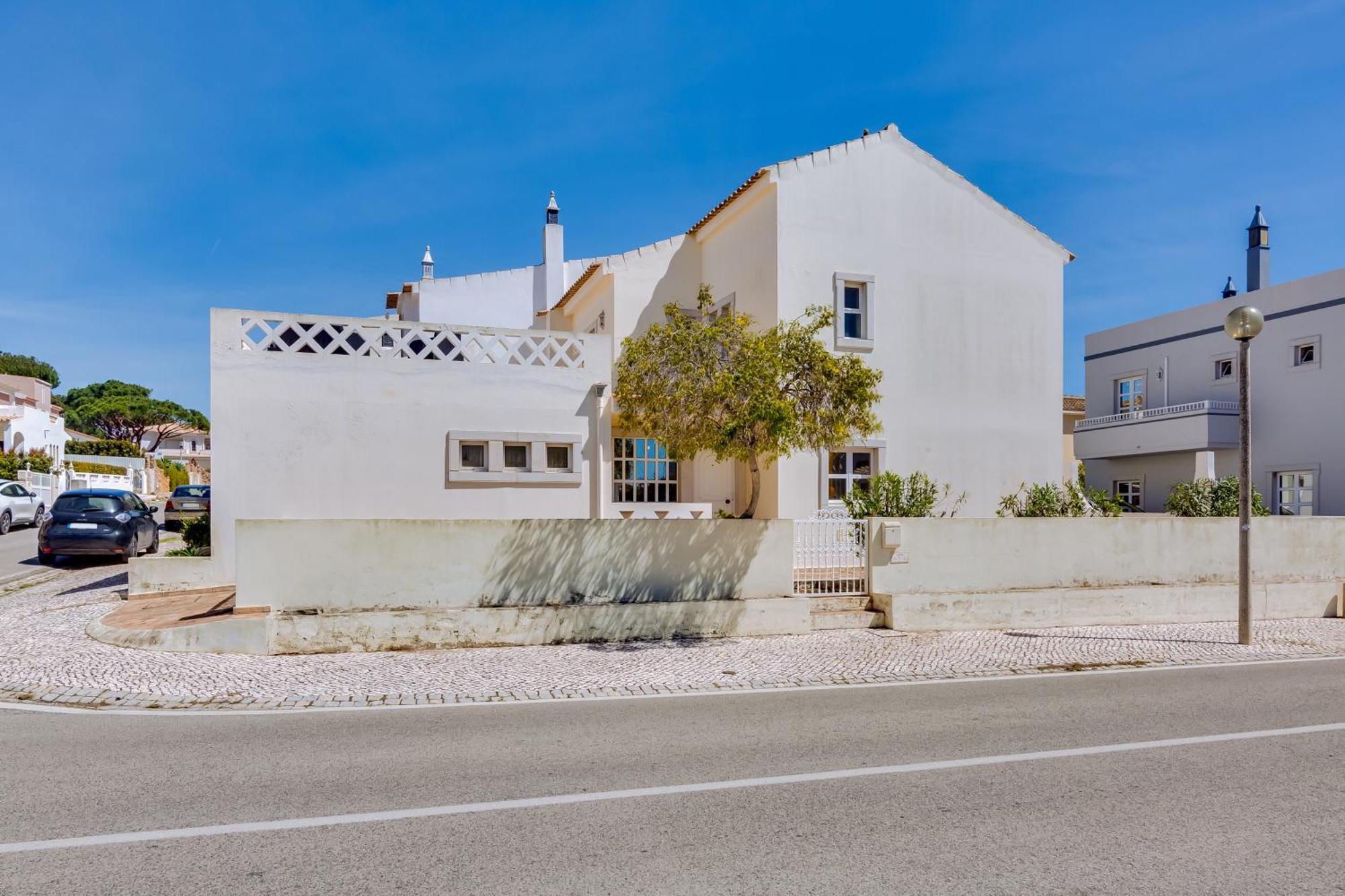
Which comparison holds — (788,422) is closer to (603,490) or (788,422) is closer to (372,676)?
(603,490)

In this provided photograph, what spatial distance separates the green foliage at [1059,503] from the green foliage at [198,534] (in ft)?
47.7

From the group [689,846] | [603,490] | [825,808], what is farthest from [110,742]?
[603,490]

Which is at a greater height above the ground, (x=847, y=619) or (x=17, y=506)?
(x=17, y=506)

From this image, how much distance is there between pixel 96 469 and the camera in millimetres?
44844

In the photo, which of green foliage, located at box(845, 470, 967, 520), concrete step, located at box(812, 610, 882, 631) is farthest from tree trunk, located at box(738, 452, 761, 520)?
green foliage, located at box(845, 470, 967, 520)

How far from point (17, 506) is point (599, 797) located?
27100 mm

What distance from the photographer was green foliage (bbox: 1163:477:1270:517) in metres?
16.0

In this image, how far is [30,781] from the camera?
206 inches

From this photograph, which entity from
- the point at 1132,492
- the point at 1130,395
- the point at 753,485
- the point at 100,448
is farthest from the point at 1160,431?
the point at 100,448

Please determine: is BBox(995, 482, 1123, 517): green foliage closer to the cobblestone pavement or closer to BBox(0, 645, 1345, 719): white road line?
the cobblestone pavement

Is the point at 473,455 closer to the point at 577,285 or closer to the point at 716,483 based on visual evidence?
the point at 716,483

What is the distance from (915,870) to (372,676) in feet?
20.8

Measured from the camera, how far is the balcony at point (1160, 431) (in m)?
23.0

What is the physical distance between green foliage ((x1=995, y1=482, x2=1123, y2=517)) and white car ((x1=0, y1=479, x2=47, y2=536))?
26888 millimetres
